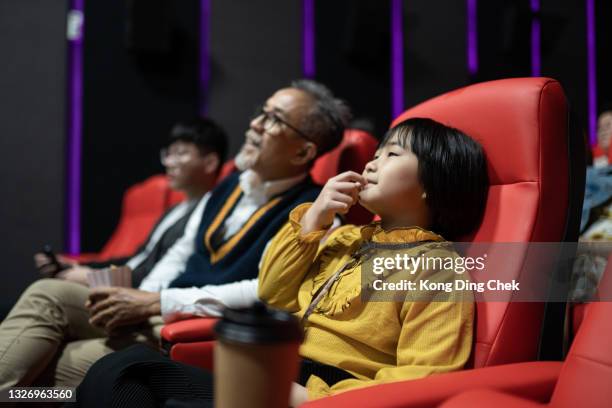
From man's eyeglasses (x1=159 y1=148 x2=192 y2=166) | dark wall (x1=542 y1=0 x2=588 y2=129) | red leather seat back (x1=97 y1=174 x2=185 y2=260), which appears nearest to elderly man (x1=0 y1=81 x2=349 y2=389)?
man's eyeglasses (x1=159 y1=148 x2=192 y2=166)

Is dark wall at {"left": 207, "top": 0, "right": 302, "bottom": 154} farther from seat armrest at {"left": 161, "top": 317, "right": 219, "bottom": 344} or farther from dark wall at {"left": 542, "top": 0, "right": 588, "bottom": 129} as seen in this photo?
seat armrest at {"left": 161, "top": 317, "right": 219, "bottom": 344}

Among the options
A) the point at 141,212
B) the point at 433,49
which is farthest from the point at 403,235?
the point at 433,49

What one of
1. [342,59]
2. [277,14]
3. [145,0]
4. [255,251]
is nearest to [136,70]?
[145,0]

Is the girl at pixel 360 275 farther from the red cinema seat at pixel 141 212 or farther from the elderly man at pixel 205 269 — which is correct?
the red cinema seat at pixel 141 212

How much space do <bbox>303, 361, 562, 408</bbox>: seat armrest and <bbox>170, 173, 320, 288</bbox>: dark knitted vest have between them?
0.84 meters

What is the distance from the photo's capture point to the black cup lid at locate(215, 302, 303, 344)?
61cm

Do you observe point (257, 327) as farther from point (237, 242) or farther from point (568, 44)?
point (568, 44)

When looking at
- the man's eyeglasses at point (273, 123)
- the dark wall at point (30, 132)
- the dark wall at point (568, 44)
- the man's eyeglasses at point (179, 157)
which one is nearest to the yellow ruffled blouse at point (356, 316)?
the man's eyeglasses at point (273, 123)

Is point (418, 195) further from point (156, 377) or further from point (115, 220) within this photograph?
point (115, 220)

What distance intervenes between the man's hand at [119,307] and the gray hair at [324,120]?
71 cm

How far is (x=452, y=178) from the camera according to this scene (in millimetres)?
1211

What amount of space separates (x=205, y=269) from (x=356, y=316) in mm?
797

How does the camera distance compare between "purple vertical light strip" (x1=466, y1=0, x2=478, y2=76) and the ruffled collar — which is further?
"purple vertical light strip" (x1=466, y1=0, x2=478, y2=76)

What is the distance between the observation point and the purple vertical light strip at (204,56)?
3.97 m
